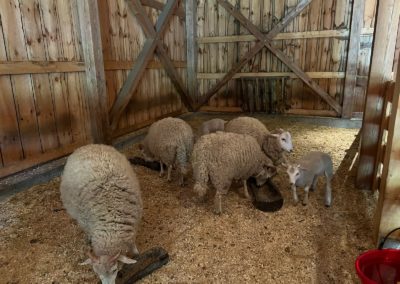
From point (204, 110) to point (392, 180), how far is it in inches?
266

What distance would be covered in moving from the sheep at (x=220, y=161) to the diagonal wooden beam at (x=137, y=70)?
8.82 feet

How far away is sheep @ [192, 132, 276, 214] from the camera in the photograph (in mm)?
2994

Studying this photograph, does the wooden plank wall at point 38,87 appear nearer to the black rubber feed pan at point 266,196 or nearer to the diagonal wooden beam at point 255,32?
the black rubber feed pan at point 266,196

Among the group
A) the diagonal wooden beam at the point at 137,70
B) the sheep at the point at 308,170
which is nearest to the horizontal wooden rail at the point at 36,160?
the diagonal wooden beam at the point at 137,70

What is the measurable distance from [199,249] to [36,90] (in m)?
3.15

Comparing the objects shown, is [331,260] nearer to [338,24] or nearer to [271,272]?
[271,272]

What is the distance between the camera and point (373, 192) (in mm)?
3375

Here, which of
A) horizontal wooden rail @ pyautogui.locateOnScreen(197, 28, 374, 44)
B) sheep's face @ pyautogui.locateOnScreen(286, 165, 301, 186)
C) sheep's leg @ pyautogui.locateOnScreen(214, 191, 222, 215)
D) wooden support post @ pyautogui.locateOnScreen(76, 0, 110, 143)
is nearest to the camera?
sheep's face @ pyautogui.locateOnScreen(286, 165, 301, 186)

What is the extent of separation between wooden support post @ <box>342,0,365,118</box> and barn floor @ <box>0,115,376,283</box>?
4041mm

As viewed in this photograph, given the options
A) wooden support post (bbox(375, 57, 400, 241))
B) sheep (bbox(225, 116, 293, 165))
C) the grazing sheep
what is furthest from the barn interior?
the grazing sheep

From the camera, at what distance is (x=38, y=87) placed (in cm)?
390

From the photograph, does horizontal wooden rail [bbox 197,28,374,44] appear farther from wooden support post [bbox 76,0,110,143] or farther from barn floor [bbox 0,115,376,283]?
barn floor [bbox 0,115,376,283]

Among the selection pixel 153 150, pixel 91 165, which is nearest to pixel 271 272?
pixel 91 165

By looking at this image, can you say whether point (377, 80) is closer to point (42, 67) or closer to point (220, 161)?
point (220, 161)
